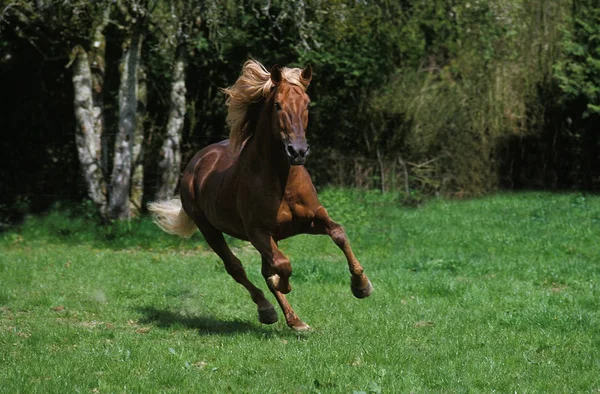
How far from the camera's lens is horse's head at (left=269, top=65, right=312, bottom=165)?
6543mm

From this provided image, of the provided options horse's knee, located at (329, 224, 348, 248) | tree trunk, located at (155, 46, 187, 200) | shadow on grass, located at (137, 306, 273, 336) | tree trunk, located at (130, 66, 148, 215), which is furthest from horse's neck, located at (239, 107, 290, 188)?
tree trunk, located at (130, 66, 148, 215)

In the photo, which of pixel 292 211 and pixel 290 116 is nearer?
pixel 290 116

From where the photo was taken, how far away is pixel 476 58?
77.1 ft

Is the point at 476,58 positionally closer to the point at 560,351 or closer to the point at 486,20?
the point at 486,20

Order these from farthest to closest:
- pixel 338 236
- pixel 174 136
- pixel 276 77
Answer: pixel 174 136 < pixel 338 236 < pixel 276 77

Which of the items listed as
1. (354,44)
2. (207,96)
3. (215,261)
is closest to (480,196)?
(354,44)

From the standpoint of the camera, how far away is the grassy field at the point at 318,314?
234 inches

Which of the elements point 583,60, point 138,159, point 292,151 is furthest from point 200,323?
point 583,60

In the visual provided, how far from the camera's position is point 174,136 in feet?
56.1

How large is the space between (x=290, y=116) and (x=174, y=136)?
34.8ft

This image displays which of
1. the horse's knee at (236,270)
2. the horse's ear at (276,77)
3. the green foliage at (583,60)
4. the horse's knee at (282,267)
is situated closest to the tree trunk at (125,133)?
the horse's knee at (236,270)

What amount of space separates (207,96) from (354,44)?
3.93 metres

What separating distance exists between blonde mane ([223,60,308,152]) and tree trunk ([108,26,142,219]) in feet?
27.6

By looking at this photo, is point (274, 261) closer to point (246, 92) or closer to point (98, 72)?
point (246, 92)
